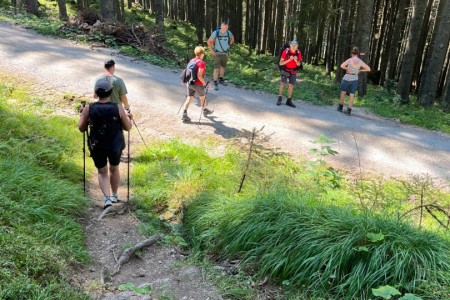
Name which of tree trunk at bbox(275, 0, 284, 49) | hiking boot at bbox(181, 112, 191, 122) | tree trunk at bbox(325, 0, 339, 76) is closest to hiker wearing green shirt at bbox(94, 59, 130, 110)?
hiking boot at bbox(181, 112, 191, 122)

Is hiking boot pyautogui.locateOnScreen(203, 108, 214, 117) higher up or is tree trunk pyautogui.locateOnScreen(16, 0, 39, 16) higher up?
tree trunk pyautogui.locateOnScreen(16, 0, 39, 16)

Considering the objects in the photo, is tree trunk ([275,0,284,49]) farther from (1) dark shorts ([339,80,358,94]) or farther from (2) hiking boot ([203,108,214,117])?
(2) hiking boot ([203,108,214,117])

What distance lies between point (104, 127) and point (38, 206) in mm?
1328

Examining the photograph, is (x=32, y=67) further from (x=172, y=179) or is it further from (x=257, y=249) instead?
(x=257, y=249)

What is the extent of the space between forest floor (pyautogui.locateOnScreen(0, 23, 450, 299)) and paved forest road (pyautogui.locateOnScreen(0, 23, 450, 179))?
3cm

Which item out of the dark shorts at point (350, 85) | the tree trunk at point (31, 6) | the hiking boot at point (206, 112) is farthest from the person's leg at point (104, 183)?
the tree trunk at point (31, 6)

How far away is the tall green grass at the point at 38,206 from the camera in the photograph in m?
3.52

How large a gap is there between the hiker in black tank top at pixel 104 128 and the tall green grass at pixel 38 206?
51cm

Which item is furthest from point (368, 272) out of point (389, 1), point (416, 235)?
point (389, 1)

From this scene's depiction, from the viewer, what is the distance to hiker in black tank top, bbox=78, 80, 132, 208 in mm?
5410

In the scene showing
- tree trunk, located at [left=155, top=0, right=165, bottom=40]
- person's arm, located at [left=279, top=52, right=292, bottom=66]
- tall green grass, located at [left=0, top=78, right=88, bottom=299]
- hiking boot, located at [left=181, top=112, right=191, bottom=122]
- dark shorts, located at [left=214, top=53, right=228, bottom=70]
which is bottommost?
hiking boot, located at [left=181, top=112, right=191, bottom=122]

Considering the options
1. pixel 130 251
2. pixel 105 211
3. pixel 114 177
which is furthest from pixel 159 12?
pixel 130 251

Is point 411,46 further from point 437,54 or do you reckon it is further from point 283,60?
point 283,60

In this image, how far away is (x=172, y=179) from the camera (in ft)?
22.1
